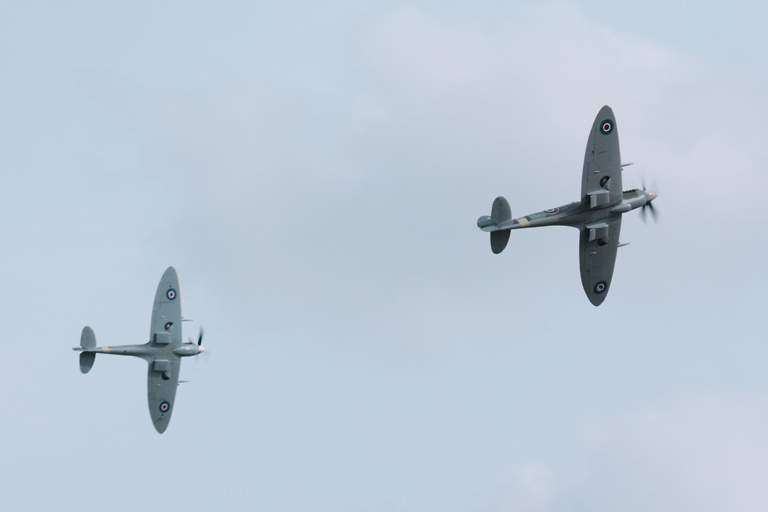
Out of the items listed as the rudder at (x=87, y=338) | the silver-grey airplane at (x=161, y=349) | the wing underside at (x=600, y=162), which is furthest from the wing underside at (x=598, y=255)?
the rudder at (x=87, y=338)

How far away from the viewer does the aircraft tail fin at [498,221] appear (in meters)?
80.9

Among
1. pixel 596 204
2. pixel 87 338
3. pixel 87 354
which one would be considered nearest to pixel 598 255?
pixel 596 204

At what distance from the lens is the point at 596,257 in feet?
279

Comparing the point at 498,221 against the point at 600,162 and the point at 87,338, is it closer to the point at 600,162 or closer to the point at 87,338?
the point at 600,162

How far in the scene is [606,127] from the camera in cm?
8188

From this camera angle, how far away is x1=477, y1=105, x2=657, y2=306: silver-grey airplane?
81.1 m

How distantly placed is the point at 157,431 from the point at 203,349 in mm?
6360

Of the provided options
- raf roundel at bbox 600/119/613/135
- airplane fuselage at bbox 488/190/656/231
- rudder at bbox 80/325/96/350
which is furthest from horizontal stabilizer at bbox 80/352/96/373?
raf roundel at bbox 600/119/613/135

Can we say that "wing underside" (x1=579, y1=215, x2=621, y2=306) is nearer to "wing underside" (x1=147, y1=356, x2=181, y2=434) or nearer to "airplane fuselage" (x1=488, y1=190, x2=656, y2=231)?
"airplane fuselage" (x1=488, y1=190, x2=656, y2=231)

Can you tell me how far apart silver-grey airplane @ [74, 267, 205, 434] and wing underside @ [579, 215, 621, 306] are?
23265 millimetres

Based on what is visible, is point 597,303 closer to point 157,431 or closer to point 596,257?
point 596,257

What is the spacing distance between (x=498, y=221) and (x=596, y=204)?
5406 millimetres

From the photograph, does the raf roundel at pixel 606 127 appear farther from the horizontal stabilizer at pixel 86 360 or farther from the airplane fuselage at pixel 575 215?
the horizontal stabilizer at pixel 86 360

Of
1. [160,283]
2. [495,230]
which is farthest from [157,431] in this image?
[495,230]
